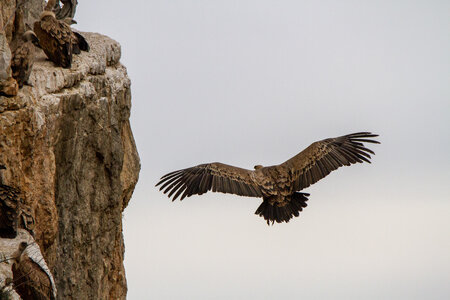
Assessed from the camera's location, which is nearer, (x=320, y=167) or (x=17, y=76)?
(x=17, y=76)

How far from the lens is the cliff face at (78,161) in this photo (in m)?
12.6

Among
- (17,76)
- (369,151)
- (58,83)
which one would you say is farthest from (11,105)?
(369,151)

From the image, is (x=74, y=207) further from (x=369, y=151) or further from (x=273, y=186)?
(x=369, y=151)

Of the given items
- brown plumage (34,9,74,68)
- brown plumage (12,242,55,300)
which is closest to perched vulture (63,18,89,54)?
brown plumage (34,9,74,68)

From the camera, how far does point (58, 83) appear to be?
1388 centimetres

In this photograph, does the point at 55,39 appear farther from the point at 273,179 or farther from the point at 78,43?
the point at 273,179

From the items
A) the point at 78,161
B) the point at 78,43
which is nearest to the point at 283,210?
the point at 78,161

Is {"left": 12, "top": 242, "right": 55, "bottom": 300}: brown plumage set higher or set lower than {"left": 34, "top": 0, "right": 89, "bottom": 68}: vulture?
lower

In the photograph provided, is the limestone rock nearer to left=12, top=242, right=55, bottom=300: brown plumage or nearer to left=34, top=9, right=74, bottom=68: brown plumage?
left=34, top=9, right=74, bottom=68: brown plumage

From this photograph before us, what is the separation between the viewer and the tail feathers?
703 inches

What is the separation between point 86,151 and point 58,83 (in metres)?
1.54

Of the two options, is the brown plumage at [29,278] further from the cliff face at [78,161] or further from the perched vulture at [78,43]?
the perched vulture at [78,43]

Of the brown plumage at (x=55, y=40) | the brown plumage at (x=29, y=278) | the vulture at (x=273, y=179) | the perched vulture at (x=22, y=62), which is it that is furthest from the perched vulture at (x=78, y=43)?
the brown plumage at (x=29, y=278)

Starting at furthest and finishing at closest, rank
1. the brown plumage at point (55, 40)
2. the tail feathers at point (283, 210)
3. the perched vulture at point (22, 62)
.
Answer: the tail feathers at point (283, 210), the brown plumage at point (55, 40), the perched vulture at point (22, 62)
